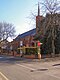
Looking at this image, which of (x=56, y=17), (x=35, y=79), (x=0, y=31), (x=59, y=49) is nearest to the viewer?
(x=35, y=79)

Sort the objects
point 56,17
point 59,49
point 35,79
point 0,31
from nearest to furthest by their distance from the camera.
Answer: point 35,79 → point 56,17 → point 59,49 → point 0,31

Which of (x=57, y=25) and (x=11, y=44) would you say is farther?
(x=11, y=44)

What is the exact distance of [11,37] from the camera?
11938 cm

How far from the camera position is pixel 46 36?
193 feet

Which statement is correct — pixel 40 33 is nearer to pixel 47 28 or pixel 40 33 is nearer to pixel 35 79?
pixel 47 28

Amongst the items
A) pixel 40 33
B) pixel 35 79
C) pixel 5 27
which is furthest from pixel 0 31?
pixel 35 79

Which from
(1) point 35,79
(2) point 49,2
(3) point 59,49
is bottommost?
(1) point 35,79

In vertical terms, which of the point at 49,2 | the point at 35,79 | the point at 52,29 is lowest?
the point at 35,79

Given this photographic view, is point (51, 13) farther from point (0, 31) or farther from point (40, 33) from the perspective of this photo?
point (0, 31)

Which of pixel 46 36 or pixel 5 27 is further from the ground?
pixel 5 27

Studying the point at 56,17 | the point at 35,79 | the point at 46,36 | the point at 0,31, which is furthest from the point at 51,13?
the point at 0,31

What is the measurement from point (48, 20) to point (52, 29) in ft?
6.57

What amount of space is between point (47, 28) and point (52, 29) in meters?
1.03

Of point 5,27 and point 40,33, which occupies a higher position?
point 5,27
